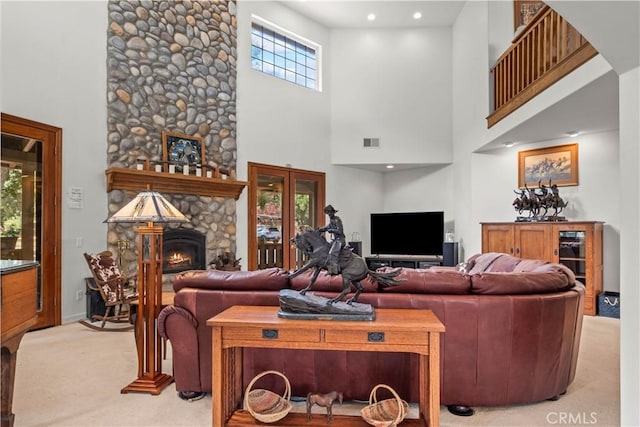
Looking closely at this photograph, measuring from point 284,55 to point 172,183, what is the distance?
10.8 feet

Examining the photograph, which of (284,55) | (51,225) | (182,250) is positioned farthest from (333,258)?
(284,55)

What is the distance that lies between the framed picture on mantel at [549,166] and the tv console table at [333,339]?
15.6ft

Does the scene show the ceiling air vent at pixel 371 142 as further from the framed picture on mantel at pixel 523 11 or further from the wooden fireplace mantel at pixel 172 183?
the framed picture on mantel at pixel 523 11

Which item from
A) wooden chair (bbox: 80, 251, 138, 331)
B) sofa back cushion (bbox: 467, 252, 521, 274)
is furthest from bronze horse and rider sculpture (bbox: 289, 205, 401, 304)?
wooden chair (bbox: 80, 251, 138, 331)

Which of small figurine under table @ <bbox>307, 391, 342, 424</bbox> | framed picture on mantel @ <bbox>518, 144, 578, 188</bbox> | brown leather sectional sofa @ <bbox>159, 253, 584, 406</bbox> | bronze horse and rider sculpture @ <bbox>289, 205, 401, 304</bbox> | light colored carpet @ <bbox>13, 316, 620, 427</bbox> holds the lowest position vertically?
light colored carpet @ <bbox>13, 316, 620, 427</bbox>

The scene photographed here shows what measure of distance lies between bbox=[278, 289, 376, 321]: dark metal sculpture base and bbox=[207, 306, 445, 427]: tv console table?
3 centimetres

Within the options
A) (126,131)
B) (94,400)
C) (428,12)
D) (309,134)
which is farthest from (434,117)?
(94,400)

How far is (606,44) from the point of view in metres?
1.71

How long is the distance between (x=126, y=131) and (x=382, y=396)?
453 cm

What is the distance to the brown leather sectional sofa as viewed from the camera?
234cm

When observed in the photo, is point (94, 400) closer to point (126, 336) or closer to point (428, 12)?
point (126, 336)

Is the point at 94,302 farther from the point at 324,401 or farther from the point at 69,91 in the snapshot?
the point at 324,401

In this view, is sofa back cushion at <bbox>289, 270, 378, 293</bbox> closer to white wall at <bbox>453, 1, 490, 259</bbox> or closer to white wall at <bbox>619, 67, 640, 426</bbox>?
white wall at <bbox>619, 67, 640, 426</bbox>

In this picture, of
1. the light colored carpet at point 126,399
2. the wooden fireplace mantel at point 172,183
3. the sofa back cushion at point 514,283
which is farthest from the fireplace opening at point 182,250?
the sofa back cushion at point 514,283
